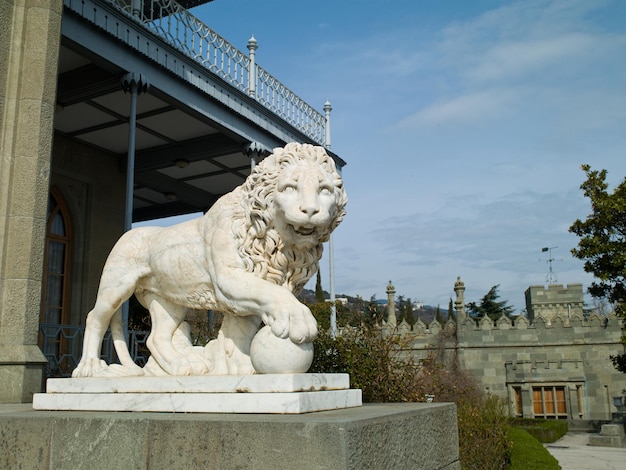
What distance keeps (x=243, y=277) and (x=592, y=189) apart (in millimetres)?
14991

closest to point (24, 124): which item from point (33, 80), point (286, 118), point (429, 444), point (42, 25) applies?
point (33, 80)

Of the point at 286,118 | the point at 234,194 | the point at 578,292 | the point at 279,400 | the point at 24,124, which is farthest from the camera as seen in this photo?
the point at 578,292

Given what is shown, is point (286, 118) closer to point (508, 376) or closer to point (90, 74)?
point (90, 74)

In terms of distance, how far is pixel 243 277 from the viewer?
309 cm

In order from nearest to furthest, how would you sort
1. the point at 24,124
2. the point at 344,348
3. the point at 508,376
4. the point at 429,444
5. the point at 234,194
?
the point at 429,444 → the point at 234,194 → the point at 24,124 → the point at 344,348 → the point at 508,376

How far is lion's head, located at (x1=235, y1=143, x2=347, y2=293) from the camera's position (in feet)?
A: 9.97

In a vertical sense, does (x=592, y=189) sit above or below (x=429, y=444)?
above

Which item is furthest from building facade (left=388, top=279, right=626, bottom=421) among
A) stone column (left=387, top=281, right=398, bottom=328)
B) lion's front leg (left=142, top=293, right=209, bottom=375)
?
lion's front leg (left=142, top=293, right=209, bottom=375)

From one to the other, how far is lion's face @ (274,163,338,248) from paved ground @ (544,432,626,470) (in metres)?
10.7

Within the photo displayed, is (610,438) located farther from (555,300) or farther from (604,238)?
(555,300)

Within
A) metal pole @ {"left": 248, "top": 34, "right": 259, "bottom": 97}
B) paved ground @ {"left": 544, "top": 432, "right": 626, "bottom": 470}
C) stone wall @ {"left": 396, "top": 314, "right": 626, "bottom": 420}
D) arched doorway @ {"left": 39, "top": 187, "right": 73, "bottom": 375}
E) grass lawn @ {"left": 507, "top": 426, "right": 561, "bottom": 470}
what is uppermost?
metal pole @ {"left": 248, "top": 34, "right": 259, "bottom": 97}

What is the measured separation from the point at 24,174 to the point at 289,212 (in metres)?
3.53

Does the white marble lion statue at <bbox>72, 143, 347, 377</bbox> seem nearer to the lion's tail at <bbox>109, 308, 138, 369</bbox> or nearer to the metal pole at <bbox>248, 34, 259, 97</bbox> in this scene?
the lion's tail at <bbox>109, 308, 138, 369</bbox>

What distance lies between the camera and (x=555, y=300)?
1117 inches
